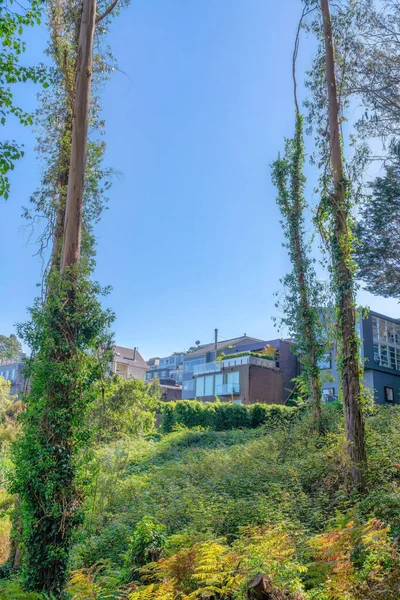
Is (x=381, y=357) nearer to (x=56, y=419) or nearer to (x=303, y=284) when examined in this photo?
(x=303, y=284)

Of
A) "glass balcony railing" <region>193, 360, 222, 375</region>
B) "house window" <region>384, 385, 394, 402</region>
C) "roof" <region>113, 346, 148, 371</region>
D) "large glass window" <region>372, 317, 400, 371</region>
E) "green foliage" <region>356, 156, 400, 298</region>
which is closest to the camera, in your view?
"green foliage" <region>356, 156, 400, 298</region>

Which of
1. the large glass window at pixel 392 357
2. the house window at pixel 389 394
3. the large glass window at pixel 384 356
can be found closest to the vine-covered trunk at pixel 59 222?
the house window at pixel 389 394

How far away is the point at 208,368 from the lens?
4369 cm

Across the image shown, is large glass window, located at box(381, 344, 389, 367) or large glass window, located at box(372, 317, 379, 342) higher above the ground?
large glass window, located at box(372, 317, 379, 342)

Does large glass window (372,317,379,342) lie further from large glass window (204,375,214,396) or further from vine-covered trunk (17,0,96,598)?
vine-covered trunk (17,0,96,598)

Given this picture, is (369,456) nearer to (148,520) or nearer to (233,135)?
(148,520)

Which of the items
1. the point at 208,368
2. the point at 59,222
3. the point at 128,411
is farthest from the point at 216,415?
the point at 208,368

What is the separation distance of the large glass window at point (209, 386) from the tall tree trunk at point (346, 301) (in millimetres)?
34449

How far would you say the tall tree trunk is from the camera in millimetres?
8531

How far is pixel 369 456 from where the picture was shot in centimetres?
854

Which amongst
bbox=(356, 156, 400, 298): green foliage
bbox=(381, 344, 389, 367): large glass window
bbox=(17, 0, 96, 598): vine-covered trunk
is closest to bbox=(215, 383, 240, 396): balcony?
bbox=(381, 344, 389, 367): large glass window

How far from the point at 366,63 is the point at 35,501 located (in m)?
13.2

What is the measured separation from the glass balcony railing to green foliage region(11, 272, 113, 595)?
35678 millimetres

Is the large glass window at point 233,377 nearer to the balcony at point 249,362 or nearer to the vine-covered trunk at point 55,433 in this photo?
the balcony at point 249,362
